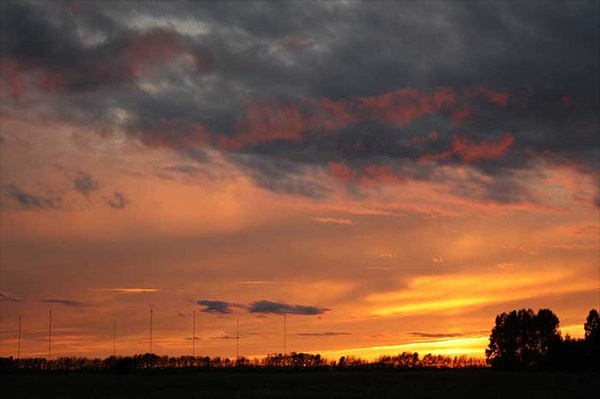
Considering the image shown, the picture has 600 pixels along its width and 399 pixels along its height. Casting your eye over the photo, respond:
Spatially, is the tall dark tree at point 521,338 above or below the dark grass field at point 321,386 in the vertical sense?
above

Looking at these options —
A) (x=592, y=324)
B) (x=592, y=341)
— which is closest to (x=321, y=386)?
(x=592, y=341)

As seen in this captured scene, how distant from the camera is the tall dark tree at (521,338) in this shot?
7032 inches

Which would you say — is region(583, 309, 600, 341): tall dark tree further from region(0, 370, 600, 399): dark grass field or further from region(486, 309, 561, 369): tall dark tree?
region(0, 370, 600, 399): dark grass field

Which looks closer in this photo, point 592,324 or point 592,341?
point 592,341

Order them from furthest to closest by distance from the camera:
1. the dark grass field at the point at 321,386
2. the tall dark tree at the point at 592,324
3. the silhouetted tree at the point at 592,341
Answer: the tall dark tree at the point at 592,324 → the silhouetted tree at the point at 592,341 → the dark grass field at the point at 321,386

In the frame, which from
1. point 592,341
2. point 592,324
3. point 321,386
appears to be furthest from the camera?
point 592,324

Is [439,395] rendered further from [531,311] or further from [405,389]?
[531,311]

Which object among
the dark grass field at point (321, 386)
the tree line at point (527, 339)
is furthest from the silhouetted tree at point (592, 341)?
the dark grass field at point (321, 386)

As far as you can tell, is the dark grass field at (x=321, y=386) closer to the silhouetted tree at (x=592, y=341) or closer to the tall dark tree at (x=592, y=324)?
the silhouetted tree at (x=592, y=341)

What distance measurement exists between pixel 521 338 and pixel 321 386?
275 ft

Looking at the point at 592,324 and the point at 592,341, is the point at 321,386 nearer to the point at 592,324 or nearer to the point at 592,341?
the point at 592,341

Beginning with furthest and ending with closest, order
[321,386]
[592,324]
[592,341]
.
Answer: [592,324], [592,341], [321,386]

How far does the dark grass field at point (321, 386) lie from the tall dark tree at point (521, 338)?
180 feet

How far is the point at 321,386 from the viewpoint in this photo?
110062mm
